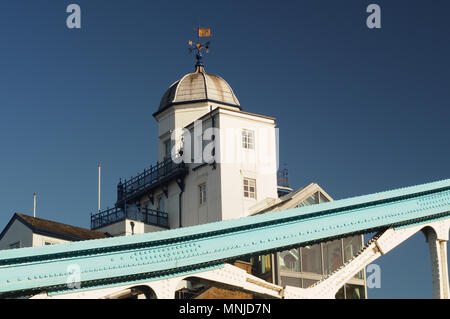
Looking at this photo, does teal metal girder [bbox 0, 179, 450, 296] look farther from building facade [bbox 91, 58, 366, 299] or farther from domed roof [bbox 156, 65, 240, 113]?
domed roof [bbox 156, 65, 240, 113]

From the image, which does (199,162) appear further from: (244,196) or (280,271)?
(280,271)

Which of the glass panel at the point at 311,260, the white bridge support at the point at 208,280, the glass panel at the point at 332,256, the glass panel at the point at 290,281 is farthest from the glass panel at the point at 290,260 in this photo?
the white bridge support at the point at 208,280

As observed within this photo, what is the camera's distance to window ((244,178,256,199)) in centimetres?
3747

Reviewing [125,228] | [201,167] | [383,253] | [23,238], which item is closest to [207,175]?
[201,167]

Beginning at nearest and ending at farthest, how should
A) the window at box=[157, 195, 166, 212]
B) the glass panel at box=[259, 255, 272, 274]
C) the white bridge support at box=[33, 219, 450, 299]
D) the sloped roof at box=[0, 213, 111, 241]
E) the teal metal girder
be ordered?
the teal metal girder → the white bridge support at box=[33, 219, 450, 299] → the glass panel at box=[259, 255, 272, 274] → the sloped roof at box=[0, 213, 111, 241] → the window at box=[157, 195, 166, 212]

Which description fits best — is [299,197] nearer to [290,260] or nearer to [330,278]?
[290,260]

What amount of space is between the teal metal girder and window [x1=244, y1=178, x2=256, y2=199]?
28211mm

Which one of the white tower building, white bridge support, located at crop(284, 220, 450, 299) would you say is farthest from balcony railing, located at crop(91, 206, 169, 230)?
white bridge support, located at crop(284, 220, 450, 299)

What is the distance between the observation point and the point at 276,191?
38.7 m

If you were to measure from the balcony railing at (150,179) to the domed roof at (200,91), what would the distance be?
13.0 ft

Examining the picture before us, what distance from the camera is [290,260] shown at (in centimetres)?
2986

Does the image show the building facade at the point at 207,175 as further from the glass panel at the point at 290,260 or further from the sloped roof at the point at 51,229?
the sloped roof at the point at 51,229

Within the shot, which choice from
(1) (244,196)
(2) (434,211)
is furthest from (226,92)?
(2) (434,211)
